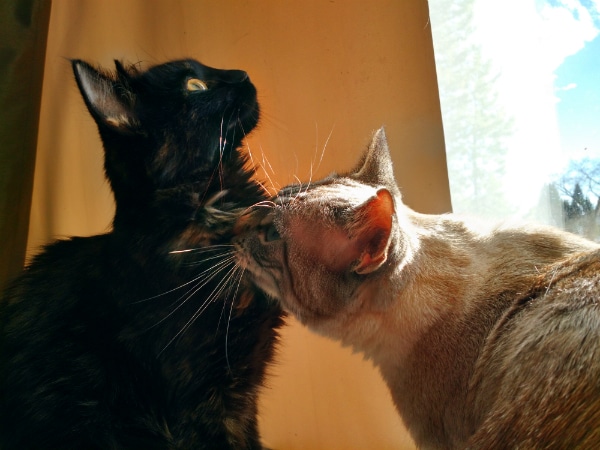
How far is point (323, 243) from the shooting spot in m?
1.46

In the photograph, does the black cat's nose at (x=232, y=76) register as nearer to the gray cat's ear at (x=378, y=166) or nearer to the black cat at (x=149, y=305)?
the black cat at (x=149, y=305)

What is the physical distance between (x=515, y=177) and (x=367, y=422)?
985 mm

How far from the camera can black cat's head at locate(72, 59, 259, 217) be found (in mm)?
1609

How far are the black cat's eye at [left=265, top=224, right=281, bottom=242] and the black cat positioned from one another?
0.40 feet

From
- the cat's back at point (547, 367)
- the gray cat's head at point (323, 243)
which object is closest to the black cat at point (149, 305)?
the gray cat's head at point (323, 243)

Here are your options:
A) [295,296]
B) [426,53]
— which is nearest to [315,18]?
[426,53]

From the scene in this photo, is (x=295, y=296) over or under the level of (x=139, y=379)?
over

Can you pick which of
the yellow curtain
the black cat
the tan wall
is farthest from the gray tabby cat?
the yellow curtain

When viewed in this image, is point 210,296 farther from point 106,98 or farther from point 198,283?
point 106,98

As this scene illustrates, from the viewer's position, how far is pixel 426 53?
6.32ft

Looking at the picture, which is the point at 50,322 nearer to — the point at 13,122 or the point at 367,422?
the point at 13,122

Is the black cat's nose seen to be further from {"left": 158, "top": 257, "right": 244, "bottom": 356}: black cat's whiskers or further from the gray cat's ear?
{"left": 158, "top": 257, "right": 244, "bottom": 356}: black cat's whiskers

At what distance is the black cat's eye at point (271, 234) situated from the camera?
1.58 m

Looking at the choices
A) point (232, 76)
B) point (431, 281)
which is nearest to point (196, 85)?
point (232, 76)
